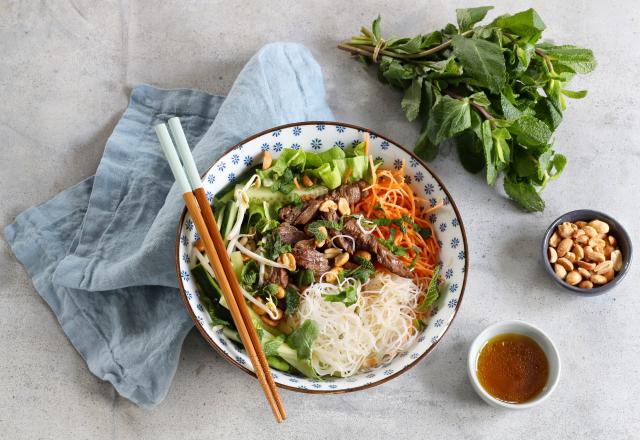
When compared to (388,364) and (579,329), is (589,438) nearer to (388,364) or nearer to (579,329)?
(579,329)

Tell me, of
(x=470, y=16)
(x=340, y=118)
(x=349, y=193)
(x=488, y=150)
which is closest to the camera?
(x=349, y=193)

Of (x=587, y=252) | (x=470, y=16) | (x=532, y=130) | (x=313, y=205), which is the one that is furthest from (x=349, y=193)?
(x=587, y=252)

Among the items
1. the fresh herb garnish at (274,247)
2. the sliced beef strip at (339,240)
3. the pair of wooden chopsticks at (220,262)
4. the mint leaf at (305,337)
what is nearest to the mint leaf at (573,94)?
the sliced beef strip at (339,240)

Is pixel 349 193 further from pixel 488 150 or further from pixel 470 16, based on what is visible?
pixel 470 16

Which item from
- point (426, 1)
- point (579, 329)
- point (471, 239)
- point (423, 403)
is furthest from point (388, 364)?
point (426, 1)

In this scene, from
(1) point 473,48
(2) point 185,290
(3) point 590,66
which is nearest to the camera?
(2) point 185,290

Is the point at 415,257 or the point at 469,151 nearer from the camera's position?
the point at 415,257

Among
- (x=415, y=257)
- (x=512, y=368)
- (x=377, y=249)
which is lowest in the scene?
(x=512, y=368)
